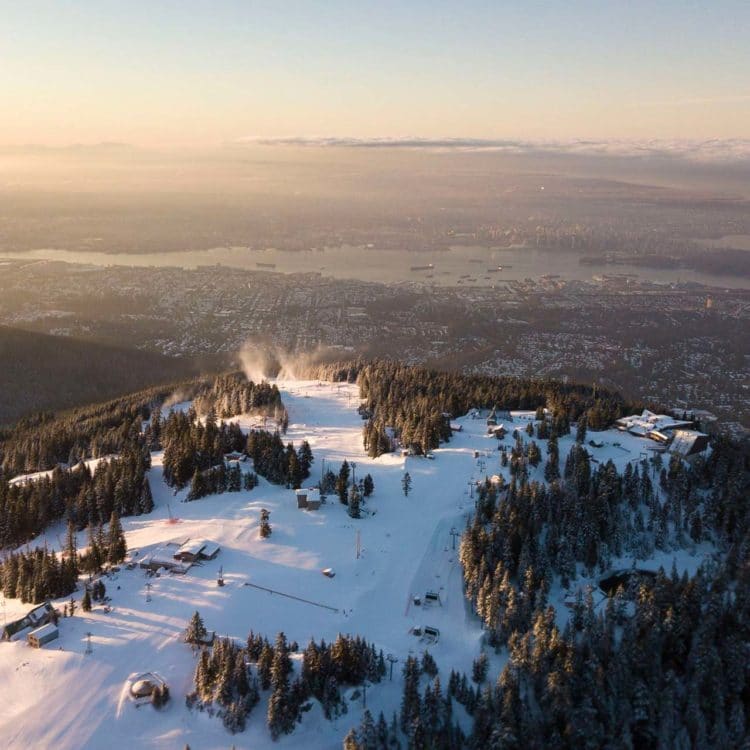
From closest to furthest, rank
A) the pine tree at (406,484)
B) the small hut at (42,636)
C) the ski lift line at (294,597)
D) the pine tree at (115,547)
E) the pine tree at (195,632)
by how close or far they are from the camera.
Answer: the pine tree at (195,632) < the small hut at (42,636) < the ski lift line at (294,597) < the pine tree at (115,547) < the pine tree at (406,484)

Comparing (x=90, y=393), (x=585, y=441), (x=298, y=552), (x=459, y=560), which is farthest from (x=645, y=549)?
(x=90, y=393)

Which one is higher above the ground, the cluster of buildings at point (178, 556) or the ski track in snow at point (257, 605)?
the cluster of buildings at point (178, 556)

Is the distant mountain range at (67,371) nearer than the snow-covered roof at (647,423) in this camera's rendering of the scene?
No

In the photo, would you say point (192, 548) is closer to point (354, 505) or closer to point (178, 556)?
point (178, 556)

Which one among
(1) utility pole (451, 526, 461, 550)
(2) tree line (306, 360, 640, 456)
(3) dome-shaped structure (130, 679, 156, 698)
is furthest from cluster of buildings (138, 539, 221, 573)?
(2) tree line (306, 360, 640, 456)

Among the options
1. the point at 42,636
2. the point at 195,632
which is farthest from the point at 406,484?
the point at 42,636

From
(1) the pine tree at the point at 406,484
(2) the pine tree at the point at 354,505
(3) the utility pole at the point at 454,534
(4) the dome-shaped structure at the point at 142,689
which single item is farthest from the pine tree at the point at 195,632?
(1) the pine tree at the point at 406,484

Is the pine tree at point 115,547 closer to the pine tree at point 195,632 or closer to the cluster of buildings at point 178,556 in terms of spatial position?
the cluster of buildings at point 178,556

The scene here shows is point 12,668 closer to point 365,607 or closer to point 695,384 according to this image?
point 365,607
